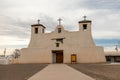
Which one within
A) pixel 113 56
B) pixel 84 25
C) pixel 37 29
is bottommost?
pixel 113 56

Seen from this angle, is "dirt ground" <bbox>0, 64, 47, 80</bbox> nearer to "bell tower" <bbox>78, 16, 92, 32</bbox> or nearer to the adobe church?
the adobe church

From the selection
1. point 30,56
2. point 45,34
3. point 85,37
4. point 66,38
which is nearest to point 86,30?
point 85,37

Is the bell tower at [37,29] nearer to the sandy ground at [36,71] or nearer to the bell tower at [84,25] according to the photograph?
the bell tower at [84,25]

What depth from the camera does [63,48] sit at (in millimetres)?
29578

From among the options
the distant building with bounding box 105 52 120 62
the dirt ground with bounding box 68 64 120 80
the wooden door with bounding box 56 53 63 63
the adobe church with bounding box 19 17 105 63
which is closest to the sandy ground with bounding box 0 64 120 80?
the dirt ground with bounding box 68 64 120 80

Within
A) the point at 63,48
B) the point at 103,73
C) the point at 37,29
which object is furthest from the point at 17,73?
the point at 37,29

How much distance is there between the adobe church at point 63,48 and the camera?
93.7ft

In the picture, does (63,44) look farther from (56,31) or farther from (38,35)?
(38,35)

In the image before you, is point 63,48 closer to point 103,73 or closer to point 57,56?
point 57,56

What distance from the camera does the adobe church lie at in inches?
1125

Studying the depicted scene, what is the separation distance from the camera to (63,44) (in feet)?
99.9

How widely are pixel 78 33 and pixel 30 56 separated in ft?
28.9

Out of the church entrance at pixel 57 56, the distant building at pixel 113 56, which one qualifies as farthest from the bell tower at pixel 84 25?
the distant building at pixel 113 56

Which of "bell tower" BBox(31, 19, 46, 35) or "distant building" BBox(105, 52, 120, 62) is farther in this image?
"distant building" BBox(105, 52, 120, 62)
